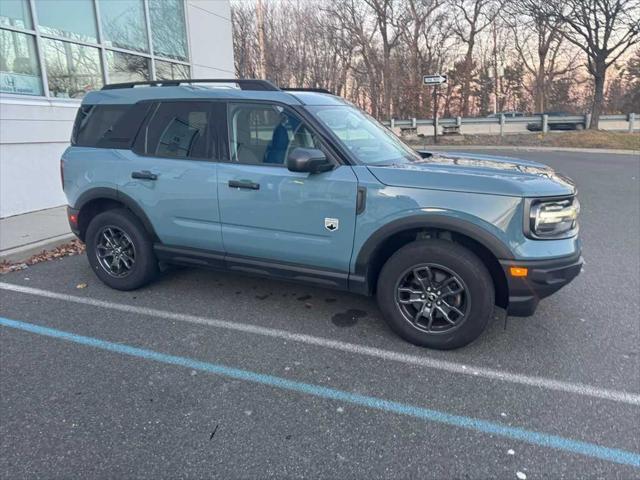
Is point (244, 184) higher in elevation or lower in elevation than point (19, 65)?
lower

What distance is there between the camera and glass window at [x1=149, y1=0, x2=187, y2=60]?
10.2 meters

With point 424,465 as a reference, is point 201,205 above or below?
above

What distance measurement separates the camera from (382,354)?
3330mm

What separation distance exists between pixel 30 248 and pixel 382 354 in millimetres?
4780

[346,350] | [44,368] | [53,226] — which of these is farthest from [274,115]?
[53,226]

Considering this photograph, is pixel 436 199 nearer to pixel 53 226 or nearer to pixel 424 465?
pixel 424 465

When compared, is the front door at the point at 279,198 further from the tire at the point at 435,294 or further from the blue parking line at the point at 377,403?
the blue parking line at the point at 377,403

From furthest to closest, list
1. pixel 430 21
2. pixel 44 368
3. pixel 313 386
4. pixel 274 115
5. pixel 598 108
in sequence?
pixel 430 21
pixel 598 108
pixel 274 115
pixel 44 368
pixel 313 386

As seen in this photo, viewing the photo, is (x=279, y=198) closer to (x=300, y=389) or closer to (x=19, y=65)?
(x=300, y=389)

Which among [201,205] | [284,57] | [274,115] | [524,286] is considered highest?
[284,57]

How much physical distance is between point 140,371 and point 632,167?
1564 cm

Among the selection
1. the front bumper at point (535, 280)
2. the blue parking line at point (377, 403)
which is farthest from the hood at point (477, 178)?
the blue parking line at point (377, 403)

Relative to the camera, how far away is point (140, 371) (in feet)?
10.2

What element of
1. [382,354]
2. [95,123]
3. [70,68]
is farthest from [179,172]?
[70,68]
